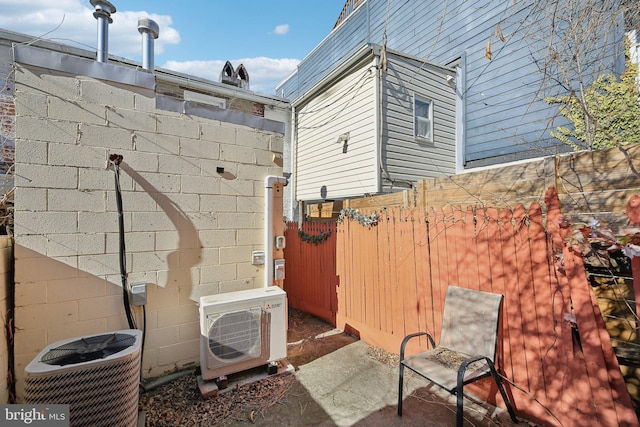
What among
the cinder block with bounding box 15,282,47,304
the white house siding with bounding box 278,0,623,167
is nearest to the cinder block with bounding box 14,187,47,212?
the cinder block with bounding box 15,282,47,304

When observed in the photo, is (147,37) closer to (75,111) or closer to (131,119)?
(131,119)

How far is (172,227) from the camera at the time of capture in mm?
3064

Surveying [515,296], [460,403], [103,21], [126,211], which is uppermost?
[103,21]

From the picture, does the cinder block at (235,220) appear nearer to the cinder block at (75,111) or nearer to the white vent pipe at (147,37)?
the cinder block at (75,111)

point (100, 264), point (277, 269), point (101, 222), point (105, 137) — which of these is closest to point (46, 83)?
point (105, 137)

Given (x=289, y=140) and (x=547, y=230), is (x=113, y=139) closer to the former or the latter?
(x=547, y=230)

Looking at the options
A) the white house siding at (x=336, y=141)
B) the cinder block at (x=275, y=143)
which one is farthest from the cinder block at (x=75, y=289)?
the white house siding at (x=336, y=141)

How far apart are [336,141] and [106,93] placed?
210 inches

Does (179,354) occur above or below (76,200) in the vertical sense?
below

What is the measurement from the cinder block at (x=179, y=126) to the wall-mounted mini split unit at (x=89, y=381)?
84.1 inches

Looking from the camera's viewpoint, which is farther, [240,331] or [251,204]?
[251,204]

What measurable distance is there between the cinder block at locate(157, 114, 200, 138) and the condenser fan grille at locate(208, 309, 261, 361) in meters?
2.04

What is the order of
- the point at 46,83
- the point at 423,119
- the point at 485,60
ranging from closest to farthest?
1. the point at 46,83
2. the point at 485,60
3. the point at 423,119

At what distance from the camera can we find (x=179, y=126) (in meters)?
3.15
